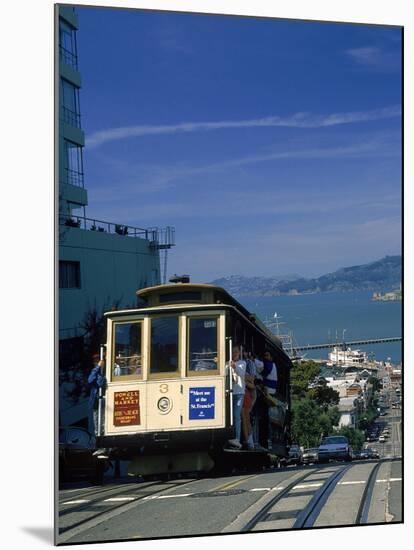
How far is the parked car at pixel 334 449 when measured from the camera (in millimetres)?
11594

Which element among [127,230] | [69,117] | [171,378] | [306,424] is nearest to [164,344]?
[171,378]

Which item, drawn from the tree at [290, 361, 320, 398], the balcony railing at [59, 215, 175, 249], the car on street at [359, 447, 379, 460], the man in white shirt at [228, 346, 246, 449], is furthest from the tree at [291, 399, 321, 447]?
the balcony railing at [59, 215, 175, 249]

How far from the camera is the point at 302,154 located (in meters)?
11.4

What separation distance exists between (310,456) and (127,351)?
2.08 meters

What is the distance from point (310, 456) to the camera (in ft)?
38.1

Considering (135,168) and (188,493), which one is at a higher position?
(135,168)

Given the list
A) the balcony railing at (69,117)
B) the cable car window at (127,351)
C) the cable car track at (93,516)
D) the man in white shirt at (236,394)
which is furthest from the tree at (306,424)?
the balcony railing at (69,117)

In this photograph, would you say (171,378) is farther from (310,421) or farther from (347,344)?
(347,344)

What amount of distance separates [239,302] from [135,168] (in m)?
1.53

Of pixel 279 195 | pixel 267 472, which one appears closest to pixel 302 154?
pixel 279 195

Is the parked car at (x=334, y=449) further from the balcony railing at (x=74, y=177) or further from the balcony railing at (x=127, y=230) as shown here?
the balcony railing at (x=74, y=177)

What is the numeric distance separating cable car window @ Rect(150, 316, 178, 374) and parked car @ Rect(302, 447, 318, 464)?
5.19 feet

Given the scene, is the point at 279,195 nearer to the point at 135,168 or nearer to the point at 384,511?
the point at 135,168

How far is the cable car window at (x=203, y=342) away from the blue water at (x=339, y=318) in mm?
469
